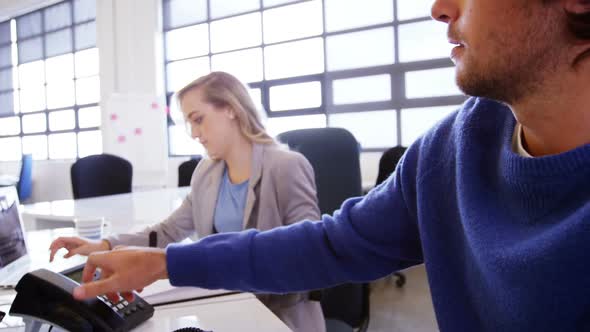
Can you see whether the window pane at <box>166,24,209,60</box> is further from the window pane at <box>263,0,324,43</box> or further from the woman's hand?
the woman's hand

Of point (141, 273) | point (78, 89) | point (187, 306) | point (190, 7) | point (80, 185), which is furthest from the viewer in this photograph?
point (78, 89)

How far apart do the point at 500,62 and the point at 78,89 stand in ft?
23.6

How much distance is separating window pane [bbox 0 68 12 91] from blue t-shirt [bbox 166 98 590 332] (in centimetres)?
847

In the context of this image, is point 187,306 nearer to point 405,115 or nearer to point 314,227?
point 314,227

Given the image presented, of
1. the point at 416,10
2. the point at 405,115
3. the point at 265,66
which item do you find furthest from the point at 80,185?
the point at 416,10

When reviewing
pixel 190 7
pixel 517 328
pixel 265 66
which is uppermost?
pixel 190 7

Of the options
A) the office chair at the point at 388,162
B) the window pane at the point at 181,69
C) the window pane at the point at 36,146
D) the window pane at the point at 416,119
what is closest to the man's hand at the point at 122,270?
the office chair at the point at 388,162

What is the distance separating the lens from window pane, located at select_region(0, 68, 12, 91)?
25.0ft

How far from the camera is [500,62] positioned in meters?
0.56

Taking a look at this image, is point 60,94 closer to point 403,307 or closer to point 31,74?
point 31,74

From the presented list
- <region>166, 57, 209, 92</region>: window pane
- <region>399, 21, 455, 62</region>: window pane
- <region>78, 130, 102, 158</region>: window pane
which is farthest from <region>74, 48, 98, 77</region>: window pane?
<region>399, 21, 455, 62</region>: window pane

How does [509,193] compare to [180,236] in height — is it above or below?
above

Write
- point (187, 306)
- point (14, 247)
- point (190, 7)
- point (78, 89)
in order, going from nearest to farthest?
point (187, 306) < point (14, 247) < point (190, 7) < point (78, 89)

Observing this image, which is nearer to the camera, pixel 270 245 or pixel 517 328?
pixel 517 328
